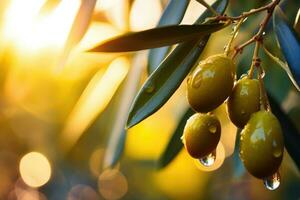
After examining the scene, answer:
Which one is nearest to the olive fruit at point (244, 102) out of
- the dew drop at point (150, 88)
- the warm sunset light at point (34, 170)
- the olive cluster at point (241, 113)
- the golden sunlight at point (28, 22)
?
the olive cluster at point (241, 113)

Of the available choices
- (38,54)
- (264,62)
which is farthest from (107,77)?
(38,54)

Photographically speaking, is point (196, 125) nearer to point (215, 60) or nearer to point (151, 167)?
point (215, 60)

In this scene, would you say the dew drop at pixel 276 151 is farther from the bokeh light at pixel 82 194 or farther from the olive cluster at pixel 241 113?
the bokeh light at pixel 82 194

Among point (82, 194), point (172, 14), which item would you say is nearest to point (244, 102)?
point (172, 14)

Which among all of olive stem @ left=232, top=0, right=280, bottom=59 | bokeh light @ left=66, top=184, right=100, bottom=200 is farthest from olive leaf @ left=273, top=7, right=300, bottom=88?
bokeh light @ left=66, top=184, right=100, bottom=200

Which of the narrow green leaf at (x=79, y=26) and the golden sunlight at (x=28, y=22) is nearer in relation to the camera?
the narrow green leaf at (x=79, y=26)

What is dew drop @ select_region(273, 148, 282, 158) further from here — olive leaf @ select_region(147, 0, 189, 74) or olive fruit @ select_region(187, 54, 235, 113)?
olive leaf @ select_region(147, 0, 189, 74)
